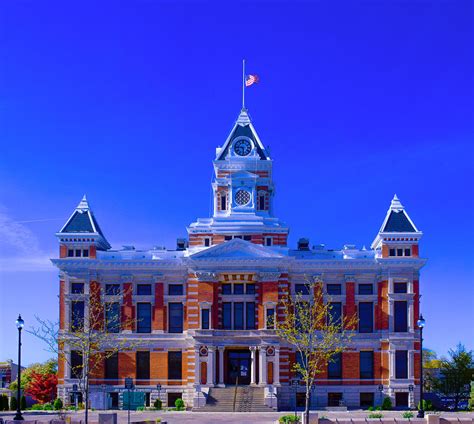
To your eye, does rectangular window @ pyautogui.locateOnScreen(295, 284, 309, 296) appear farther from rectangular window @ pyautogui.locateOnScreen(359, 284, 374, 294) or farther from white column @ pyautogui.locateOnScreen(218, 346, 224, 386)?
white column @ pyautogui.locateOnScreen(218, 346, 224, 386)

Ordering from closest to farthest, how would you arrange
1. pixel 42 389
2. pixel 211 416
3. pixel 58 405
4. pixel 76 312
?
pixel 211 416 < pixel 58 405 < pixel 76 312 < pixel 42 389

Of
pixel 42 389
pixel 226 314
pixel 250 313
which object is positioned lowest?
pixel 42 389

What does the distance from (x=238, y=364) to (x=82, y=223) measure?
20.3 m

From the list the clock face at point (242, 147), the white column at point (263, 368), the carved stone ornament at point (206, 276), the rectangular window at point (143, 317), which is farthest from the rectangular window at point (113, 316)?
the clock face at point (242, 147)

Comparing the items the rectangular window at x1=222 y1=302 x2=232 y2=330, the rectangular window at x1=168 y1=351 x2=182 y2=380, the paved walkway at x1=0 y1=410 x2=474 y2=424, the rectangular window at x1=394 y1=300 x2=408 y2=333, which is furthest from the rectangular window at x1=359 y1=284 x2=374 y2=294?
the rectangular window at x1=168 y1=351 x2=182 y2=380

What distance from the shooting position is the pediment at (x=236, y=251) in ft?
242

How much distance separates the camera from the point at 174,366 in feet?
249

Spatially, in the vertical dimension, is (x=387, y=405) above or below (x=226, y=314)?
below

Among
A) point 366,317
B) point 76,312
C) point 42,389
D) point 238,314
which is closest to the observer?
point 238,314

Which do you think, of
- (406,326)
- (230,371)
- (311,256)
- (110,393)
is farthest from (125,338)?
(406,326)

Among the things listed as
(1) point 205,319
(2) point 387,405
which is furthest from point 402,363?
(1) point 205,319

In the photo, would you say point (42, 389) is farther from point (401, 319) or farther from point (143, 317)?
point (401, 319)

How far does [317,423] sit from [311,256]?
3074cm

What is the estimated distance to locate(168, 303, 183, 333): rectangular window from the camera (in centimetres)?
7625
